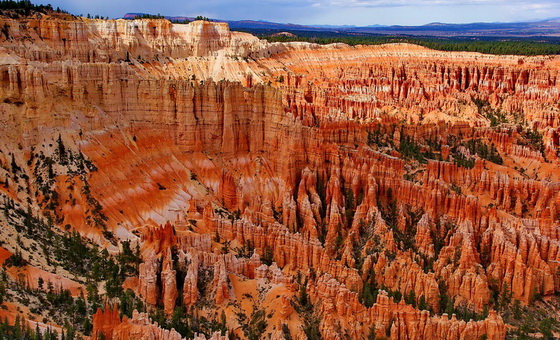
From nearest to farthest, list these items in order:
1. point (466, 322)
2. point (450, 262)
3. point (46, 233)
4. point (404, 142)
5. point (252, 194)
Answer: point (466, 322) < point (46, 233) < point (450, 262) < point (252, 194) < point (404, 142)

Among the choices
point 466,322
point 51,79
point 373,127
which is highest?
point 51,79

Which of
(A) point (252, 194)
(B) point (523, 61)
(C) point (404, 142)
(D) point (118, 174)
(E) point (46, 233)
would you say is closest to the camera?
(E) point (46, 233)

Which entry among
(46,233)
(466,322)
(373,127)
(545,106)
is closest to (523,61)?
(545,106)

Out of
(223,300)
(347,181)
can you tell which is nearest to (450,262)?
(347,181)

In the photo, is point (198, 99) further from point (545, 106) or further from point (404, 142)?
point (545, 106)

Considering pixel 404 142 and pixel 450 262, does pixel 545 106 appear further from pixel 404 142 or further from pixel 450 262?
pixel 450 262

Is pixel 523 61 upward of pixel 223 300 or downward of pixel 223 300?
upward

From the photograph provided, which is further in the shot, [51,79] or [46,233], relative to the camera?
[51,79]
